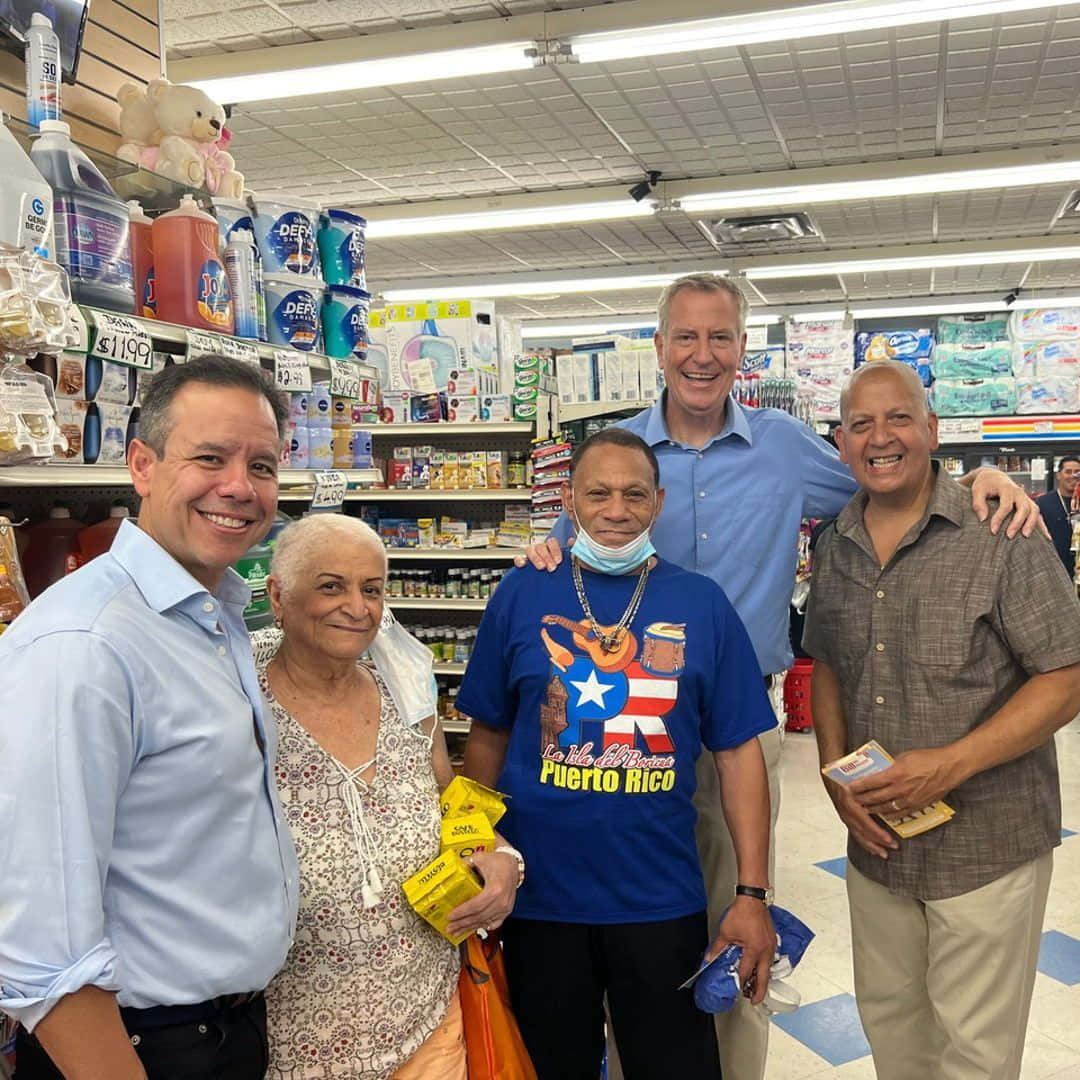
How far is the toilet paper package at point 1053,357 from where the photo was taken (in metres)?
8.61

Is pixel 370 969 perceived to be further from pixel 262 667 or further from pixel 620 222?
pixel 620 222

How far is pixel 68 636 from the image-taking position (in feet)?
3.95

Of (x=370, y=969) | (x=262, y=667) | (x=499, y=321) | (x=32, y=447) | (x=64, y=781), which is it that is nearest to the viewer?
(x=64, y=781)

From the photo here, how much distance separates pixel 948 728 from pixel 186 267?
201cm

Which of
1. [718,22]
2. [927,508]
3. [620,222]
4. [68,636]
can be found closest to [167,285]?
[68,636]

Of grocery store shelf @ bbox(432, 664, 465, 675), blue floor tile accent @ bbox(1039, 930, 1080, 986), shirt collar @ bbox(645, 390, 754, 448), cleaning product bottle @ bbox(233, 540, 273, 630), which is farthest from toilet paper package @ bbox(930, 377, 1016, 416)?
cleaning product bottle @ bbox(233, 540, 273, 630)

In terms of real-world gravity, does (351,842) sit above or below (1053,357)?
below

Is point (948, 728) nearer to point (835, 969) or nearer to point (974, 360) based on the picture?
point (835, 969)

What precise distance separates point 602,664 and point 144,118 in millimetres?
1842

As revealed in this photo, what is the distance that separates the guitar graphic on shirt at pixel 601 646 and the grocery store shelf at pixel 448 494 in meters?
3.88

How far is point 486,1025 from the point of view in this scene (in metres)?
1.91

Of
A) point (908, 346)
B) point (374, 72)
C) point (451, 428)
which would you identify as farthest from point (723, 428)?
point (908, 346)

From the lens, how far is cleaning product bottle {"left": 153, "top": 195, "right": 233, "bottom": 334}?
2148mm

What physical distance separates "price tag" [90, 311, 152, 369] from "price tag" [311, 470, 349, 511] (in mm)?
697
